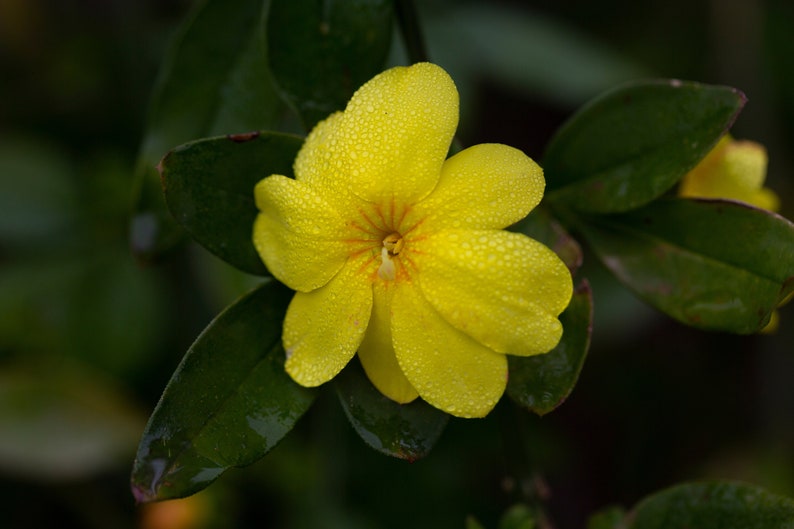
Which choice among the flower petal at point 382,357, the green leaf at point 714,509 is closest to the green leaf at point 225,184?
the flower petal at point 382,357

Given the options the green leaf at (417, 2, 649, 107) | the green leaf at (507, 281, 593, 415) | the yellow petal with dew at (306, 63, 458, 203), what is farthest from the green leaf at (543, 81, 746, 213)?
the green leaf at (417, 2, 649, 107)

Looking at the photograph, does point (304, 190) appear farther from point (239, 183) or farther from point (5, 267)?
point (5, 267)

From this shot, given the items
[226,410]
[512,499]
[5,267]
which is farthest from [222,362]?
[5,267]

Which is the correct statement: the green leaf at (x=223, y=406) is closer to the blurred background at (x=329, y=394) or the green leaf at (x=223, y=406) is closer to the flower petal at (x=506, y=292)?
the flower petal at (x=506, y=292)

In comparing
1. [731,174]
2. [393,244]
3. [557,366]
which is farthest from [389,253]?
[731,174]

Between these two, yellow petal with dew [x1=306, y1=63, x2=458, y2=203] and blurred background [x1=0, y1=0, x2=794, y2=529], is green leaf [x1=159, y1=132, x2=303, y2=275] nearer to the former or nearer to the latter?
yellow petal with dew [x1=306, y1=63, x2=458, y2=203]

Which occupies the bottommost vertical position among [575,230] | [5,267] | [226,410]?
[5,267]
